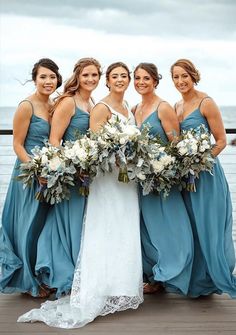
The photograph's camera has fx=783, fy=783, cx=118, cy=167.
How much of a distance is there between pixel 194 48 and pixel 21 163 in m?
38.9

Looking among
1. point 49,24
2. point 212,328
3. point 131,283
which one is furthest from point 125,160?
point 49,24

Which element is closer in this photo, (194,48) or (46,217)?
(46,217)

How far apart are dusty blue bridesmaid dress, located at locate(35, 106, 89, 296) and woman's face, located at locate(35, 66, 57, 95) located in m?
0.23

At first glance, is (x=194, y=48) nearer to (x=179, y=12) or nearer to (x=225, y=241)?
(x=179, y=12)

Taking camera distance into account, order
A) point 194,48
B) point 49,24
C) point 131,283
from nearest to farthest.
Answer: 1. point 131,283
2. point 194,48
3. point 49,24

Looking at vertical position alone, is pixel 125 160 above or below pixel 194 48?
below

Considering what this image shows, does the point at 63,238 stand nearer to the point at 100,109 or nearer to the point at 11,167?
the point at 100,109

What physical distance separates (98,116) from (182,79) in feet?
1.97

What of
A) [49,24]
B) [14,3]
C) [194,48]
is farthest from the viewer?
[49,24]

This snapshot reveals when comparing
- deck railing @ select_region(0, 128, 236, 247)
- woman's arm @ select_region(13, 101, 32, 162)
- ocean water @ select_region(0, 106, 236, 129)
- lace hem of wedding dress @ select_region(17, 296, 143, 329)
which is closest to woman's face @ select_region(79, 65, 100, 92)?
woman's arm @ select_region(13, 101, 32, 162)

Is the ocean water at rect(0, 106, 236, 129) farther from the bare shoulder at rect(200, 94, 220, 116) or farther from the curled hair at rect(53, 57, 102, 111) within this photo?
the bare shoulder at rect(200, 94, 220, 116)

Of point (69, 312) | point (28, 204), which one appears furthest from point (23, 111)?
point (69, 312)

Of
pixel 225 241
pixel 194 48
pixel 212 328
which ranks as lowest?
pixel 212 328

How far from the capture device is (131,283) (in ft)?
15.5
